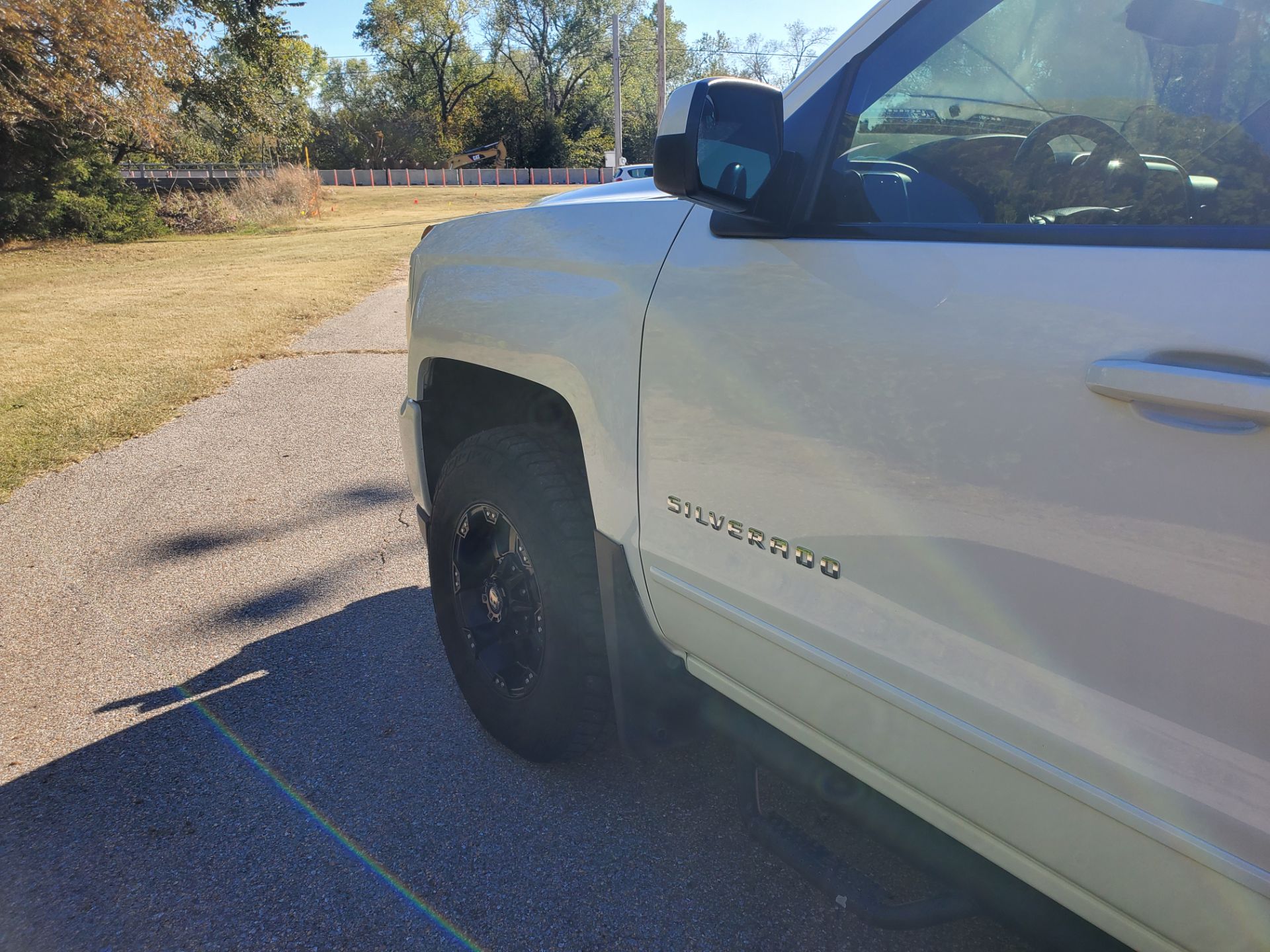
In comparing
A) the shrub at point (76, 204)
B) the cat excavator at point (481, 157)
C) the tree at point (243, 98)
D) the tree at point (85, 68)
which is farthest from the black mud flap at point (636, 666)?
the cat excavator at point (481, 157)

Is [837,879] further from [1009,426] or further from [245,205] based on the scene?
[245,205]

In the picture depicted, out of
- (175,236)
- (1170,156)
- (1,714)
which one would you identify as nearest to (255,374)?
(1,714)

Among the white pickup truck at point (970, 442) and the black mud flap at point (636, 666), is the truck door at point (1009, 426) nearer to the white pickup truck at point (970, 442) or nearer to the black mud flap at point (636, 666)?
the white pickup truck at point (970, 442)

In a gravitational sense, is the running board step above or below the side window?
below

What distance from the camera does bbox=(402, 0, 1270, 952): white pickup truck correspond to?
109 cm

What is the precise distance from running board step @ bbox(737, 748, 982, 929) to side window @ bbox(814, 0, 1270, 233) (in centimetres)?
118

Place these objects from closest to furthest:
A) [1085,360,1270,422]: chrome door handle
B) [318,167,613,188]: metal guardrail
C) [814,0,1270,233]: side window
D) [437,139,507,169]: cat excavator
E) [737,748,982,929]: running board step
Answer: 1. [1085,360,1270,422]: chrome door handle
2. [814,0,1270,233]: side window
3. [737,748,982,929]: running board step
4. [318,167,613,188]: metal guardrail
5. [437,139,507,169]: cat excavator

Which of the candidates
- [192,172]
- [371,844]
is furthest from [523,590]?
[192,172]

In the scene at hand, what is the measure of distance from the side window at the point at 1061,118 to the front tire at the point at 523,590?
1054mm

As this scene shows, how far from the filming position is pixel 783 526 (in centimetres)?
161

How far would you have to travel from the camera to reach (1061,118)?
63.5 inches

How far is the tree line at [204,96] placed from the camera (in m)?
16.6

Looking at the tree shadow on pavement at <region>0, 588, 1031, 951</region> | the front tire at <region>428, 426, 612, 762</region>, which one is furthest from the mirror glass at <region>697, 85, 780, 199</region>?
the tree shadow on pavement at <region>0, 588, 1031, 951</region>

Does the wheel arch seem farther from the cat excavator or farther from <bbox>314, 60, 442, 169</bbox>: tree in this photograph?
<bbox>314, 60, 442, 169</bbox>: tree
